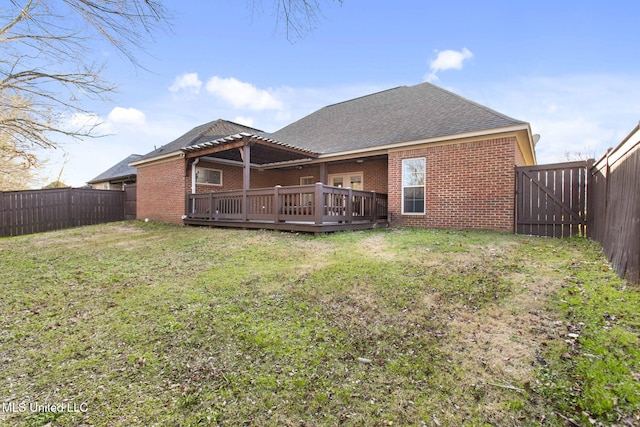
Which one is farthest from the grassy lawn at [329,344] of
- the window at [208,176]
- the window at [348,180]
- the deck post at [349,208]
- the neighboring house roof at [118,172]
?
the neighboring house roof at [118,172]

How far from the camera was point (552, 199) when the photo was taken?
8.09m

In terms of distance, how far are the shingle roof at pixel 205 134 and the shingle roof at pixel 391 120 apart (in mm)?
2308

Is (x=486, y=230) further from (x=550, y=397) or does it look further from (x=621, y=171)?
(x=550, y=397)

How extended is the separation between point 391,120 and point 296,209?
6.07 metres

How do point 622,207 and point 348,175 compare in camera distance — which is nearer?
point 622,207

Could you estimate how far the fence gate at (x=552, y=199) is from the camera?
772 cm

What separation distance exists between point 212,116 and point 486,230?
1434 cm

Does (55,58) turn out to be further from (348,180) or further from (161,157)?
(348,180)

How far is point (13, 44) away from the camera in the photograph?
7391mm

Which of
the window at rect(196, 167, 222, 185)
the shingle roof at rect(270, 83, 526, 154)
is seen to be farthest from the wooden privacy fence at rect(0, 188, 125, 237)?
the shingle roof at rect(270, 83, 526, 154)

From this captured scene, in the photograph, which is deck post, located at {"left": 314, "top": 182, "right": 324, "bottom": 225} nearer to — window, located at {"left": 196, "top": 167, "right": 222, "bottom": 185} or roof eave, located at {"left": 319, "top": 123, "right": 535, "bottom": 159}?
roof eave, located at {"left": 319, "top": 123, "right": 535, "bottom": 159}

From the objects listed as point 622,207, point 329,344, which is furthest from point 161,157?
point 622,207

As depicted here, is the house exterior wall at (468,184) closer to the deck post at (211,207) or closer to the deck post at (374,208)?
the deck post at (374,208)

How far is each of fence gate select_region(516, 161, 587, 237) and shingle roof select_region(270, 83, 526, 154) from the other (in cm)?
159
